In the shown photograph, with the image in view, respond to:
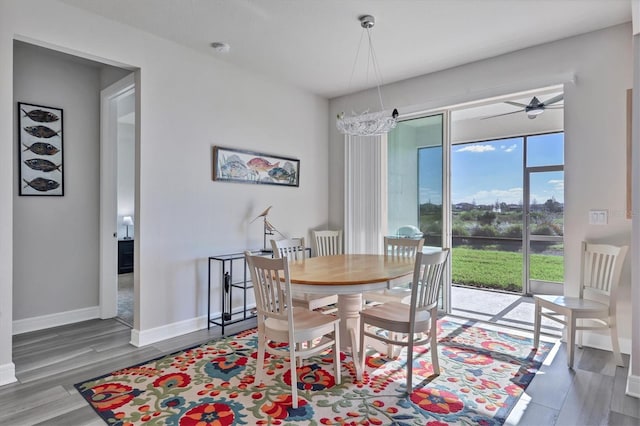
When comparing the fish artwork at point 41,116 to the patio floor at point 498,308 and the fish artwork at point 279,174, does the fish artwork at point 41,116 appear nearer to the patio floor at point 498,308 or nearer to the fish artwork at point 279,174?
the fish artwork at point 279,174

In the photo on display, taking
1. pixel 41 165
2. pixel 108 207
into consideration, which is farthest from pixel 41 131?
pixel 108 207

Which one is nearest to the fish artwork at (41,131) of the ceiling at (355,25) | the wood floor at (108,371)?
the ceiling at (355,25)

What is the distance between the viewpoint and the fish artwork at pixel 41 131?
355 centimetres

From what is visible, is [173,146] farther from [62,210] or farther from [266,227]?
[62,210]

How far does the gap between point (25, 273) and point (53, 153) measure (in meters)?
1.26

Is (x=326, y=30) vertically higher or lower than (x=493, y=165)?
higher

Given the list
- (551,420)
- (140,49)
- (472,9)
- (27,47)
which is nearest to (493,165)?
(472,9)

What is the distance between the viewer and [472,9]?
2.79 m

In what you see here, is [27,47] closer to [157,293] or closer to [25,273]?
[25,273]

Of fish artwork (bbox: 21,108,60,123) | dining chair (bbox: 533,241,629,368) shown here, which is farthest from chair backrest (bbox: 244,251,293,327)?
fish artwork (bbox: 21,108,60,123)

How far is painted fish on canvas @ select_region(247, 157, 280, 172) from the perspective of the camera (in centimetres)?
414

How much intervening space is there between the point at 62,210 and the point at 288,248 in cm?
251

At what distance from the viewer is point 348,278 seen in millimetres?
2432

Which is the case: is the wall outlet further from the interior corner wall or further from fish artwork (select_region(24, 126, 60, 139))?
fish artwork (select_region(24, 126, 60, 139))
